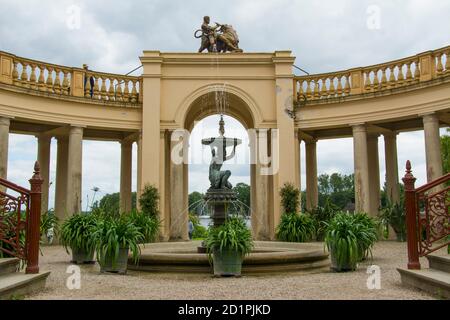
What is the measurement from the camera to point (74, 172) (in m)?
17.6

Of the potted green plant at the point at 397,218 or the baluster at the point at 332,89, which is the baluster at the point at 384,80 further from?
the potted green plant at the point at 397,218

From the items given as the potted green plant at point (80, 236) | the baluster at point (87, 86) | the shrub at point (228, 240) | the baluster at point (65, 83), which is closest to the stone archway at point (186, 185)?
the baluster at point (87, 86)

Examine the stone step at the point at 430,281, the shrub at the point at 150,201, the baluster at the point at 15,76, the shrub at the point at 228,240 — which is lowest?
the stone step at the point at 430,281

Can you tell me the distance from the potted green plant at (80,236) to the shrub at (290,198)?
8.78 metres

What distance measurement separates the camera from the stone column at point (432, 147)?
1562 cm

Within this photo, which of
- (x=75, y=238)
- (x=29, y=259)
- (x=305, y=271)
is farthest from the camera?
(x=75, y=238)

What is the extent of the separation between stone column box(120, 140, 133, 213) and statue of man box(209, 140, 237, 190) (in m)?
9.79

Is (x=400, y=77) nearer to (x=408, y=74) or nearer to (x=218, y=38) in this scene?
(x=408, y=74)

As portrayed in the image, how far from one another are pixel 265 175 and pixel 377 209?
207 inches

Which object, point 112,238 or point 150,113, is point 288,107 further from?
point 112,238

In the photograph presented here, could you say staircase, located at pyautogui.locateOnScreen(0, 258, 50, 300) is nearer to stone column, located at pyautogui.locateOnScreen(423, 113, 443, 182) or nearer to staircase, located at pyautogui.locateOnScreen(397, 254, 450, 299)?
staircase, located at pyautogui.locateOnScreen(397, 254, 450, 299)

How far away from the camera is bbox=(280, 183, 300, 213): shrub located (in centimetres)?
1793
